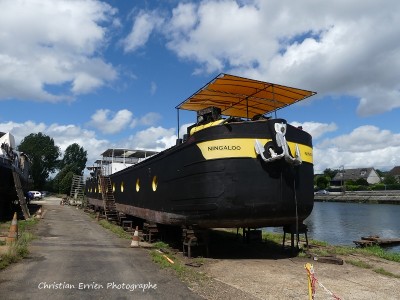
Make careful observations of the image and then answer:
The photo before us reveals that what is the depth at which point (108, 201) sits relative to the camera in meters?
23.7

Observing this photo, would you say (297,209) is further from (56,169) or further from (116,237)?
(56,169)

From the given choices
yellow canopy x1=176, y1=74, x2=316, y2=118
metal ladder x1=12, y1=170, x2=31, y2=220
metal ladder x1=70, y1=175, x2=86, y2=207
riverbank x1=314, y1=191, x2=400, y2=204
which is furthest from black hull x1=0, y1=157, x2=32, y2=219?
riverbank x1=314, y1=191, x2=400, y2=204

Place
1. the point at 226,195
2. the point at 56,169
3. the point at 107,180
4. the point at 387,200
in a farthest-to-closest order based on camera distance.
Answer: the point at 56,169, the point at 387,200, the point at 107,180, the point at 226,195

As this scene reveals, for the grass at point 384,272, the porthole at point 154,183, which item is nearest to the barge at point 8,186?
the porthole at point 154,183

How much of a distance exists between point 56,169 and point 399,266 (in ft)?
324

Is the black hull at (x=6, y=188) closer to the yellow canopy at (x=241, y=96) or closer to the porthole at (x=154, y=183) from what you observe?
the porthole at (x=154, y=183)

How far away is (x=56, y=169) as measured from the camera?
3957 inches

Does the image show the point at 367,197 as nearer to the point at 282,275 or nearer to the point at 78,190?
the point at 78,190

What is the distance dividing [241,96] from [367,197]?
74.4 m

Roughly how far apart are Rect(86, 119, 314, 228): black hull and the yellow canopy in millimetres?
1529

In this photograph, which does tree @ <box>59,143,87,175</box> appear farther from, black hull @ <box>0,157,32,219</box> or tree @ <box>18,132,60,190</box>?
black hull @ <box>0,157,32,219</box>

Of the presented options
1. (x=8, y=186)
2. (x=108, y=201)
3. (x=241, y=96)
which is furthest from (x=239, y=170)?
(x=8, y=186)

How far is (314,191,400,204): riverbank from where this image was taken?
72956mm

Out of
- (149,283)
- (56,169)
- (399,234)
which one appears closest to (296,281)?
(149,283)
